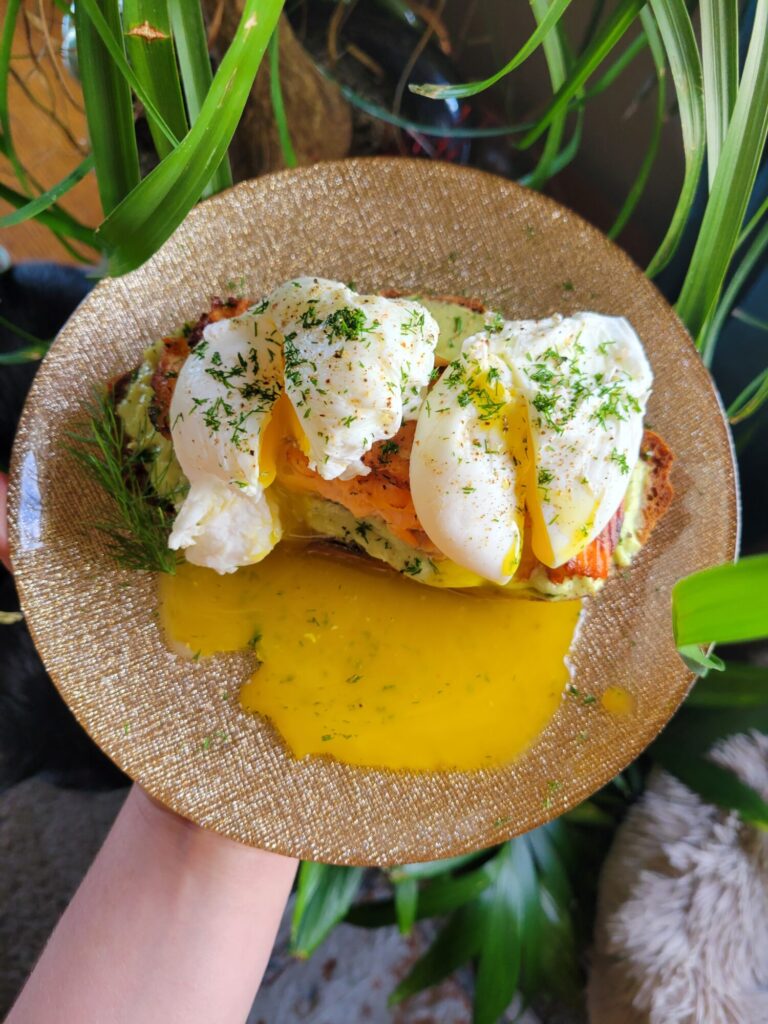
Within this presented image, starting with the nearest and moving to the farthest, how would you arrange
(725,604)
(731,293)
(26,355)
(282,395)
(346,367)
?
1. (725,604)
2. (346,367)
3. (282,395)
4. (731,293)
5. (26,355)

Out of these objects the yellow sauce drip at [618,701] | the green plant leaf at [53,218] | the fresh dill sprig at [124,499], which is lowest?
the yellow sauce drip at [618,701]

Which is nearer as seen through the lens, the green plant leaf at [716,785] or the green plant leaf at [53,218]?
the green plant leaf at [53,218]

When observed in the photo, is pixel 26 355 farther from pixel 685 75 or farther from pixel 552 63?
pixel 685 75

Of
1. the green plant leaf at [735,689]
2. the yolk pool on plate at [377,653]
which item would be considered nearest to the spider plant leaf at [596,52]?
the yolk pool on plate at [377,653]

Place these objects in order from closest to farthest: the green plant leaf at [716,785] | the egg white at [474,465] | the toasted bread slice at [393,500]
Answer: the egg white at [474,465]
the toasted bread slice at [393,500]
the green plant leaf at [716,785]

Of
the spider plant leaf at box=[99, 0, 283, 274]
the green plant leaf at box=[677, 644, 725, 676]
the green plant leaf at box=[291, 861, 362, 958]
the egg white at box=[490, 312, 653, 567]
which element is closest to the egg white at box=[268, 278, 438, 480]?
the egg white at box=[490, 312, 653, 567]

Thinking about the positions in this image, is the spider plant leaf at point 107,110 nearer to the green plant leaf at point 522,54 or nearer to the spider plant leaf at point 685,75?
the green plant leaf at point 522,54

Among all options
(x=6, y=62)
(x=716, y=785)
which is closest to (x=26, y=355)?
(x=6, y=62)
